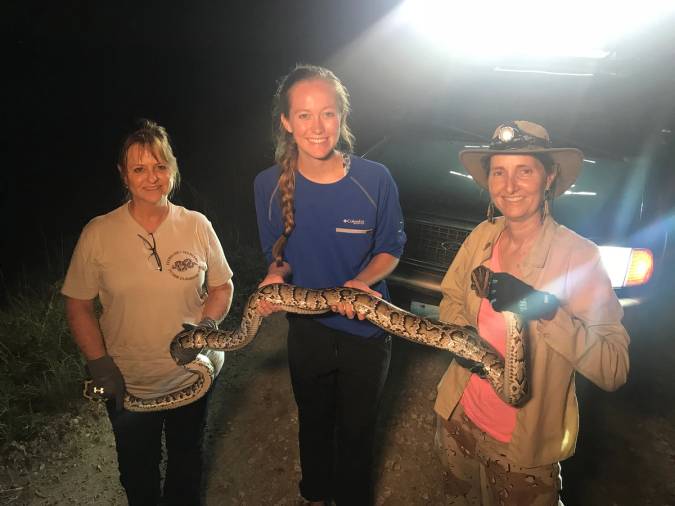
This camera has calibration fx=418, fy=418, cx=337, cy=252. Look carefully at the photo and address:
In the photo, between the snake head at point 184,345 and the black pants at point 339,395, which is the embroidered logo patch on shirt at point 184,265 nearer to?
the snake head at point 184,345

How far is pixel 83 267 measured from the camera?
2.51 metres

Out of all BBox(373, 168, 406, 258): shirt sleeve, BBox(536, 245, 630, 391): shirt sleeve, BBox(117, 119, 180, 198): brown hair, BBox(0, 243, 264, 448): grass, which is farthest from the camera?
BBox(0, 243, 264, 448): grass

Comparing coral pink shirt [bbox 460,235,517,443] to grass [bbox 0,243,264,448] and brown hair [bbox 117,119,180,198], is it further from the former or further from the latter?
grass [bbox 0,243,264,448]

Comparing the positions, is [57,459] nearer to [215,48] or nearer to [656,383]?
[656,383]

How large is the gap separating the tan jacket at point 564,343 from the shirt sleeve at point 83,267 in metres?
2.51

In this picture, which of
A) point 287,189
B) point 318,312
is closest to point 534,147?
point 287,189

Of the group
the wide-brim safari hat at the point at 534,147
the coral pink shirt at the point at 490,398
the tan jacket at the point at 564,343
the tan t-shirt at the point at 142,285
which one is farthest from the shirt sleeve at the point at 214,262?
the tan jacket at the point at 564,343

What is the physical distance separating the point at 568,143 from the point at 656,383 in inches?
118

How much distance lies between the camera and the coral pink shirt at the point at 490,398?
2383 millimetres

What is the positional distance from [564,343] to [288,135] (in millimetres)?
2093

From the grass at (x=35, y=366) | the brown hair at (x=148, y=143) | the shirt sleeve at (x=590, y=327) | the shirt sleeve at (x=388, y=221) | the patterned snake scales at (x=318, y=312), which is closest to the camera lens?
the shirt sleeve at (x=590, y=327)

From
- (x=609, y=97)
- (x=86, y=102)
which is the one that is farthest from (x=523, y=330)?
(x=86, y=102)

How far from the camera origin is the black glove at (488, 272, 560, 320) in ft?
6.63

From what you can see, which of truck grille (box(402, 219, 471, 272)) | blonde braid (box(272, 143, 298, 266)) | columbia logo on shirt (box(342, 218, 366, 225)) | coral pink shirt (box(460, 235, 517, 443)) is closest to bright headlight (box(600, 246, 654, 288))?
truck grille (box(402, 219, 471, 272))
